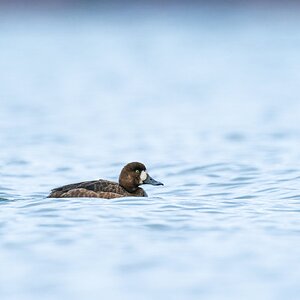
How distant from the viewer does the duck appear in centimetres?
1338

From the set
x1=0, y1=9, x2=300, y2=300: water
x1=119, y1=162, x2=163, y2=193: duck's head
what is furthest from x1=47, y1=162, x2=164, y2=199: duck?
x1=0, y1=9, x2=300, y2=300: water

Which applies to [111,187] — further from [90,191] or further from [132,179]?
[132,179]

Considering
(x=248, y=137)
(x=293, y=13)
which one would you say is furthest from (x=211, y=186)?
(x=293, y=13)

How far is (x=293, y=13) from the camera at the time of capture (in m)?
86.1

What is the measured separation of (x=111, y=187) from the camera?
13.6 metres

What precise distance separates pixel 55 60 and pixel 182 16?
141ft

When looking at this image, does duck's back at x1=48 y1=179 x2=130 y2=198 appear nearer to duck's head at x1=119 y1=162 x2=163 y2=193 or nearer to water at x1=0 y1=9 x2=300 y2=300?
water at x1=0 y1=9 x2=300 y2=300

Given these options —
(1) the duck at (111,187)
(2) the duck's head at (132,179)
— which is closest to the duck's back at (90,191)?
(1) the duck at (111,187)

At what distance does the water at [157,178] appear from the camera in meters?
10.0

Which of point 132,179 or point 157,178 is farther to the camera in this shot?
point 157,178

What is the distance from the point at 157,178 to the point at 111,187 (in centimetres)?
331

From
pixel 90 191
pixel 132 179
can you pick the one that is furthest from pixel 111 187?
pixel 132 179

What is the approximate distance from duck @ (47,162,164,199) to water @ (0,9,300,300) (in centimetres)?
18

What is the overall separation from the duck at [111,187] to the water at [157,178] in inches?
7.2
